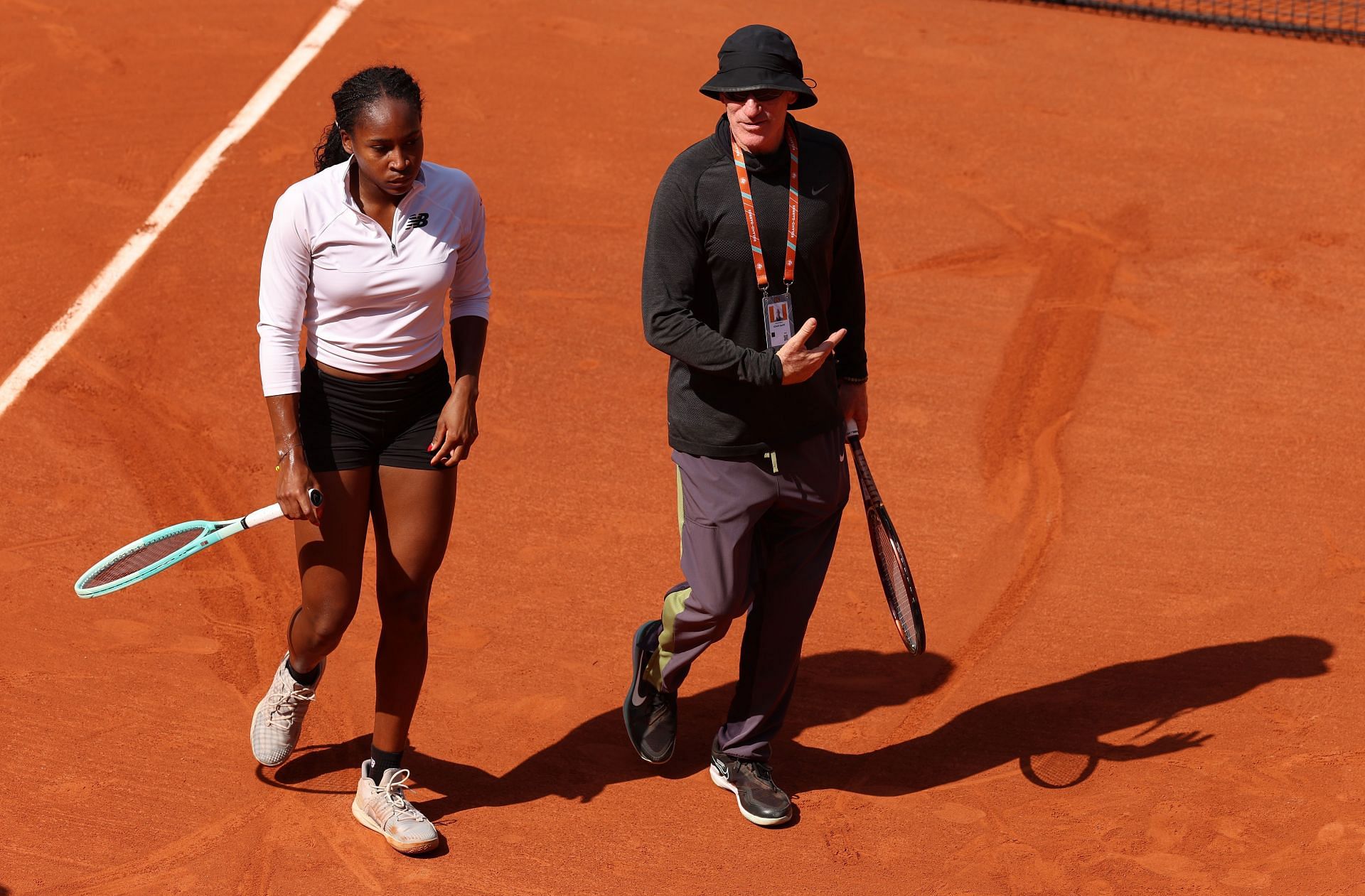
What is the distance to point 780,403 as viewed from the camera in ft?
15.1

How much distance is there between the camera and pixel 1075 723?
565 cm

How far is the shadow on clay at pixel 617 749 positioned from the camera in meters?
5.28

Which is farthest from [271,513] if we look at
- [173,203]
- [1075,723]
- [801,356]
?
[173,203]

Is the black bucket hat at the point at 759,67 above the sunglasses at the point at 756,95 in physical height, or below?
above

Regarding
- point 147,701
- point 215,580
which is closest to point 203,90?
point 215,580

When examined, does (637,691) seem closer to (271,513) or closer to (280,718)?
(280,718)

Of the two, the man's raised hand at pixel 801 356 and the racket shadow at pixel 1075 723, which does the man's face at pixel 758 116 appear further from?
the racket shadow at pixel 1075 723

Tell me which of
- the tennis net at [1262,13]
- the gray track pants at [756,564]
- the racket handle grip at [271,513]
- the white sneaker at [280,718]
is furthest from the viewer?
the tennis net at [1262,13]

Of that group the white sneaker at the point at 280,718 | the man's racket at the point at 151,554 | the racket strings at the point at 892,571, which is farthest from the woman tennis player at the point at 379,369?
the racket strings at the point at 892,571

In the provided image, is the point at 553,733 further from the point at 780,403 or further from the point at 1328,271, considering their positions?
the point at 1328,271

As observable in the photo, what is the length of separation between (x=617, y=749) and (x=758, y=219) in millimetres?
2208

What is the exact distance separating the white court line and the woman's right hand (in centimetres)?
357

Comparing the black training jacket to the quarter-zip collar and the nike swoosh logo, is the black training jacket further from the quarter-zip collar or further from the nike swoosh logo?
the nike swoosh logo

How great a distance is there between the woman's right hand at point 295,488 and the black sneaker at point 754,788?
176 centimetres
